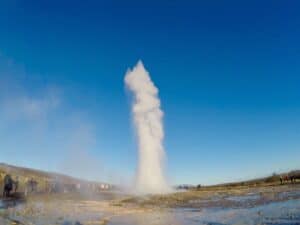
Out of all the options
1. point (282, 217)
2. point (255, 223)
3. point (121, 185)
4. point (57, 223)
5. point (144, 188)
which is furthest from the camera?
point (121, 185)

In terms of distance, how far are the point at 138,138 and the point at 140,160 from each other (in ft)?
17.0

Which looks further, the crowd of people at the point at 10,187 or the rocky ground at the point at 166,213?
the crowd of people at the point at 10,187

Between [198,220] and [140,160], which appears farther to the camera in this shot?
[140,160]

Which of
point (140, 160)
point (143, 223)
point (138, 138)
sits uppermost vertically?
point (138, 138)

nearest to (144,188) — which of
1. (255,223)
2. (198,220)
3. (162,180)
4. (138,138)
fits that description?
(162,180)

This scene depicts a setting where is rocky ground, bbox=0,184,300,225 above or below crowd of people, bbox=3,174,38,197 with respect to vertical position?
below

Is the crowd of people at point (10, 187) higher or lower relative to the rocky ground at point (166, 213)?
higher

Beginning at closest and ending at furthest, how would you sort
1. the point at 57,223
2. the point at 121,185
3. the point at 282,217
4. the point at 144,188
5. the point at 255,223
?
1. the point at 255,223
2. the point at 282,217
3. the point at 57,223
4. the point at 144,188
5. the point at 121,185

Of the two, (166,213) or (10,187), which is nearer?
(166,213)

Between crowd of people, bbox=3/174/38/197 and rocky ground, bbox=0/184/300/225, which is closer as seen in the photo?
rocky ground, bbox=0/184/300/225

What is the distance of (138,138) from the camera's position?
8200 cm

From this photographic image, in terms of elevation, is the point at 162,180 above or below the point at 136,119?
below

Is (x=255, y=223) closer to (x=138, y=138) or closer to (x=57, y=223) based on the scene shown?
(x=57, y=223)

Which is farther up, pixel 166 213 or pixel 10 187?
pixel 10 187
